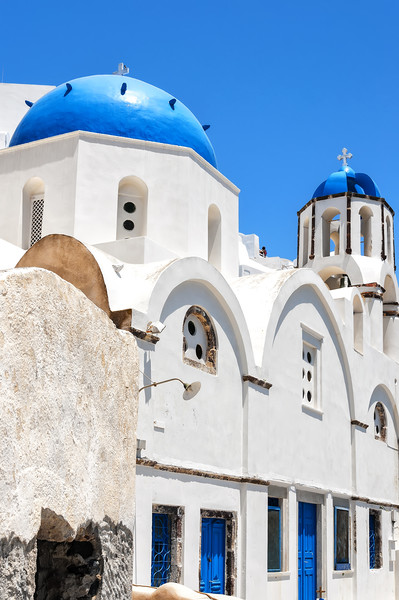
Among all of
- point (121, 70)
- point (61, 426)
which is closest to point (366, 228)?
point (121, 70)

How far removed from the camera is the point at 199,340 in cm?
1080

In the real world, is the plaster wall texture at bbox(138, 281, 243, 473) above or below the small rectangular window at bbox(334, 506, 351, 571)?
above

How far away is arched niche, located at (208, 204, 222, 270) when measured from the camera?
14000 millimetres

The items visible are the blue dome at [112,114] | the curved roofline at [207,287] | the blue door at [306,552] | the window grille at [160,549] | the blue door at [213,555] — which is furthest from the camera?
the blue dome at [112,114]

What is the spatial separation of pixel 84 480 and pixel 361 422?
461 inches

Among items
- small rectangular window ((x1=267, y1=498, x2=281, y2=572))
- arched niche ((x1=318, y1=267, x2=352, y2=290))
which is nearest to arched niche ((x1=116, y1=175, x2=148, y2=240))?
small rectangular window ((x1=267, y1=498, x2=281, y2=572))

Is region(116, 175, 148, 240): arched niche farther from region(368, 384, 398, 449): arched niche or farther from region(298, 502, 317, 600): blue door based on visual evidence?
region(368, 384, 398, 449): arched niche

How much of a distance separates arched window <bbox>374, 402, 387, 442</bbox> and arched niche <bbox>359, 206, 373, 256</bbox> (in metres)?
3.31

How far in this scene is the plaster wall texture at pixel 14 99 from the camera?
20297 mm

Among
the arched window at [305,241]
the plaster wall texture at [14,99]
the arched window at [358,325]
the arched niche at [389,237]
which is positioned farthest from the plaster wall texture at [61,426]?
the plaster wall texture at [14,99]

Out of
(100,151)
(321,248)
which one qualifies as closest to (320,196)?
(321,248)

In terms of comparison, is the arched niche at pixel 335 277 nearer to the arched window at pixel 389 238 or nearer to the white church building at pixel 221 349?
the white church building at pixel 221 349

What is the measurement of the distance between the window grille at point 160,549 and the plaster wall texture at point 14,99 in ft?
43.7

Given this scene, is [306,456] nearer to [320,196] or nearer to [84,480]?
[320,196]
